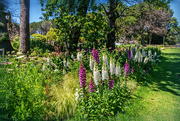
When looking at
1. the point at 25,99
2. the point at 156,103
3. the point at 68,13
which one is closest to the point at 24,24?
the point at 68,13

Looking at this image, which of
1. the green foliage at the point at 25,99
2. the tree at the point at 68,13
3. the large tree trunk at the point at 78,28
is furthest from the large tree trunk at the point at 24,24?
the green foliage at the point at 25,99

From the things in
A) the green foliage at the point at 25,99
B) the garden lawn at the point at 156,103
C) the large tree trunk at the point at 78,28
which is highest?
the large tree trunk at the point at 78,28

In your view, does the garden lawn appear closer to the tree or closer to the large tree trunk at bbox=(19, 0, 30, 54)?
the tree

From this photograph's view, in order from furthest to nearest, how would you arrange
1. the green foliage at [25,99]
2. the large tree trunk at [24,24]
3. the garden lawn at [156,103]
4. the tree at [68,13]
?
1. the large tree trunk at [24,24]
2. the tree at [68,13]
3. the garden lawn at [156,103]
4. the green foliage at [25,99]

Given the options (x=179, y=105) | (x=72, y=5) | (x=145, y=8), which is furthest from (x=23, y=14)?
(x=179, y=105)

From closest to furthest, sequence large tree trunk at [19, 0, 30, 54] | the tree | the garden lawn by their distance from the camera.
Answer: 1. the garden lawn
2. the tree
3. large tree trunk at [19, 0, 30, 54]

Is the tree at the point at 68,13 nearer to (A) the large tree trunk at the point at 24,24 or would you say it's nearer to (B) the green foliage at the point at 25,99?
(A) the large tree trunk at the point at 24,24

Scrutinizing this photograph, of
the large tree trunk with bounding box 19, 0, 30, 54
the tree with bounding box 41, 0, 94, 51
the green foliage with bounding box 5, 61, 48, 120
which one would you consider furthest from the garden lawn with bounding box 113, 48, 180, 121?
the large tree trunk with bounding box 19, 0, 30, 54

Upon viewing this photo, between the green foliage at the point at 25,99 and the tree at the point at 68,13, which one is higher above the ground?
the tree at the point at 68,13

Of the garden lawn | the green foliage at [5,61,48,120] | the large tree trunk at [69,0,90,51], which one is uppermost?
the large tree trunk at [69,0,90,51]

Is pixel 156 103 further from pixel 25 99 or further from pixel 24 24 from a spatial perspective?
pixel 24 24

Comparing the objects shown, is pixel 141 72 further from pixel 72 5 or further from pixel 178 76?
pixel 72 5

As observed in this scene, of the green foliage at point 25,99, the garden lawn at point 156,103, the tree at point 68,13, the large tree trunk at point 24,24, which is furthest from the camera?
the large tree trunk at point 24,24

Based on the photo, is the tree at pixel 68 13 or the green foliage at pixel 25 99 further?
the tree at pixel 68 13
